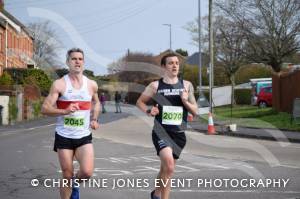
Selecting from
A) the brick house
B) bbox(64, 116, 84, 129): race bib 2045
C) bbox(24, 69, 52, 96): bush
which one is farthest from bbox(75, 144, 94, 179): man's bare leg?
the brick house

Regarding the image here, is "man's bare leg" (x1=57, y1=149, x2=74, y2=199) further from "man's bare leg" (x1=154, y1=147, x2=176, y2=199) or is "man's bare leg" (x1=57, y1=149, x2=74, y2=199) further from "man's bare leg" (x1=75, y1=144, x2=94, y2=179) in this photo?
"man's bare leg" (x1=154, y1=147, x2=176, y2=199)

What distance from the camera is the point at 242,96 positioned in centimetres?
5531

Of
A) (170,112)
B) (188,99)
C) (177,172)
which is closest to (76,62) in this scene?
(170,112)

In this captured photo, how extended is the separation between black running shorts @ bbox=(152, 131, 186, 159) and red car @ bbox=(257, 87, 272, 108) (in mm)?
36015

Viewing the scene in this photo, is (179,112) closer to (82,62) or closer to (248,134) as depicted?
(82,62)

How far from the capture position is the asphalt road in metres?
8.76

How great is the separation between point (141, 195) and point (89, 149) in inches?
78.4

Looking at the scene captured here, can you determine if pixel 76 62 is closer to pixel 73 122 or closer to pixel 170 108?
pixel 73 122

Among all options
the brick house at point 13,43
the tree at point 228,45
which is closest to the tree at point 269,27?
the tree at point 228,45

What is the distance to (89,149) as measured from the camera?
22.3 ft

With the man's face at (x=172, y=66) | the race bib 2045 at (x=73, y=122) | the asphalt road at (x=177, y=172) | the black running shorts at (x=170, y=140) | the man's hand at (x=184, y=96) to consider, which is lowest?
the asphalt road at (x=177, y=172)

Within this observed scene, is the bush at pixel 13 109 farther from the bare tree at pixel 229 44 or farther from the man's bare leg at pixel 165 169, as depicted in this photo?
the man's bare leg at pixel 165 169

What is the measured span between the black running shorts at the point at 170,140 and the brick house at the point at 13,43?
41.1 metres

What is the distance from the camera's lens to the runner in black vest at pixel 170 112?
23.7 ft
